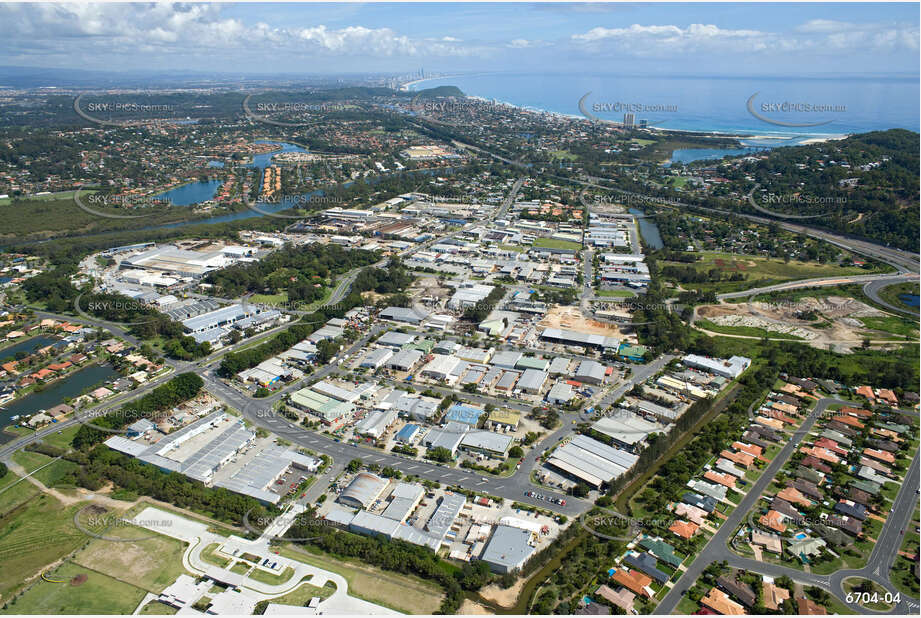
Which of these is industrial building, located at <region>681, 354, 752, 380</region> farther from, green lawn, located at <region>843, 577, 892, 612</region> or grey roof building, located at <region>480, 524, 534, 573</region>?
grey roof building, located at <region>480, 524, 534, 573</region>

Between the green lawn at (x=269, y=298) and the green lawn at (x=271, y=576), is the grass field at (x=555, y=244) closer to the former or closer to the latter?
the green lawn at (x=269, y=298)

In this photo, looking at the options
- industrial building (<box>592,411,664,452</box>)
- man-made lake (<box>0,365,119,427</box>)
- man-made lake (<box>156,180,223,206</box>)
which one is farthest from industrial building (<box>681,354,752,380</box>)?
man-made lake (<box>156,180,223,206</box>)

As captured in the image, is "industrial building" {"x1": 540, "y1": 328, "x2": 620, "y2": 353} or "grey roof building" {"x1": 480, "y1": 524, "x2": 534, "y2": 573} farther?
"industrial building" {"x1": 540, "y1": 328, "x2": 620, "y2": 353}

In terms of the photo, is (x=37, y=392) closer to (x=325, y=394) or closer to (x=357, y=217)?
(x=325, y=394)

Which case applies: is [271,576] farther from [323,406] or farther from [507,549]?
[323,406]

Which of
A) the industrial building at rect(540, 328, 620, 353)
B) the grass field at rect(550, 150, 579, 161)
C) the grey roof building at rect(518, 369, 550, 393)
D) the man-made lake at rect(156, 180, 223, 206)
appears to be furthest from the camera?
the grass field at rect(550, 150, 579, 161)

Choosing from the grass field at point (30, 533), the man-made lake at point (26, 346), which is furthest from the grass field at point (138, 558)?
the man-made lake at point (26, 346)

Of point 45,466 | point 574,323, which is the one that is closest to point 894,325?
point 574,323
